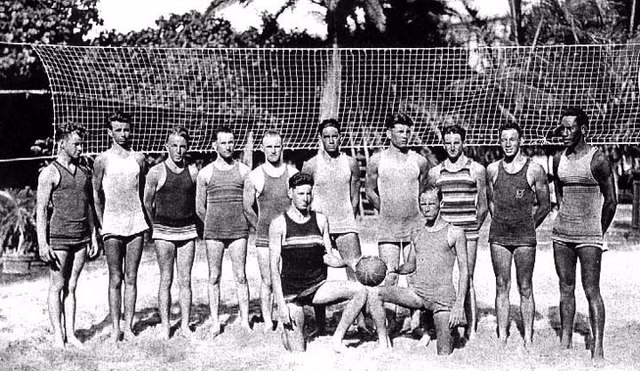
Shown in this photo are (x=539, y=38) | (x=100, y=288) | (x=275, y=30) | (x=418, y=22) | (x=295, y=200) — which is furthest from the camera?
(x=539, y=38)

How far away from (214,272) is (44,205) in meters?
1.58

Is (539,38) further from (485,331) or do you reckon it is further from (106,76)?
(485,331)

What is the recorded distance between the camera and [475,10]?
2158 cm

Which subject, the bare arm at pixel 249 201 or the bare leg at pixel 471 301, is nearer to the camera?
the bare leg at pixel 471 301

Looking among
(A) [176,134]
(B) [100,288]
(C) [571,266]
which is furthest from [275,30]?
(C) [571,266]

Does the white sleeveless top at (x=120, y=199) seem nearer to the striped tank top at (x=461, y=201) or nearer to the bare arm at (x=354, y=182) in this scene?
the bare arm at (x=354, y=182)

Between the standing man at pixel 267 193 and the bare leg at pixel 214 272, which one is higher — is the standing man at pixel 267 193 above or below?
above

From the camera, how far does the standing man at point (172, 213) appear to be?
698cm

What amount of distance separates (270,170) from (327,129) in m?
0.62

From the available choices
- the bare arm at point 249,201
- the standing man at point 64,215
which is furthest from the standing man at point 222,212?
the standing man at point 64,215

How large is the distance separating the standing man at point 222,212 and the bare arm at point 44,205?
124cm

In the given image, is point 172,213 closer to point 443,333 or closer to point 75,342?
point 75,342

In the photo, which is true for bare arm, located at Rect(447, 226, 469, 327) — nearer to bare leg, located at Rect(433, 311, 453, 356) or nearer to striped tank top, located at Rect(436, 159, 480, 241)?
bare leg, located at Rect(433, 311, 453, 356)

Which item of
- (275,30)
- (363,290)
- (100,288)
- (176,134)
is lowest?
(100,288)
